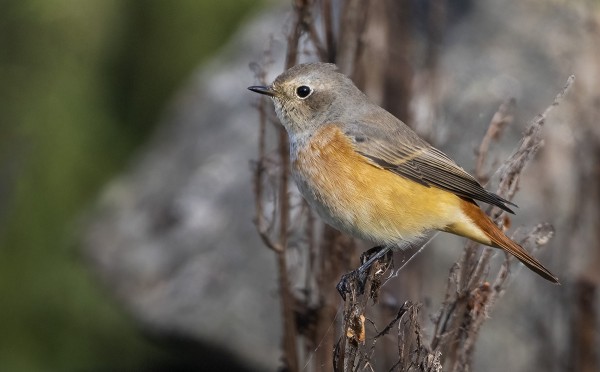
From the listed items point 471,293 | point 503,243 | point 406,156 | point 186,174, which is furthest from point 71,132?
point 471,293

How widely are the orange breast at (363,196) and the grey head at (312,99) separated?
0.41ft

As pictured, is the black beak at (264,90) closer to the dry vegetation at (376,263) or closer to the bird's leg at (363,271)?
the dry vegetation at (376,263)

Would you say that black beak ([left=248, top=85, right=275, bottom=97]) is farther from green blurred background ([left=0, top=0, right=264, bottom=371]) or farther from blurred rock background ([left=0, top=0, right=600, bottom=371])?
green blurred background ([left=0, top=0, right=264, bottom=371])

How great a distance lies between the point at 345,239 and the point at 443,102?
271 centimetres

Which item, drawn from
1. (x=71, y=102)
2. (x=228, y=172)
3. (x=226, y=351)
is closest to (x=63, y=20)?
(x=71, y=102)

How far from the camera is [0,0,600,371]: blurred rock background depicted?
6.23m

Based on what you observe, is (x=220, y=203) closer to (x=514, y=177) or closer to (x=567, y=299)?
(x=567, y=299)

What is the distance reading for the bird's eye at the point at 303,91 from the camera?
4180 millimetres

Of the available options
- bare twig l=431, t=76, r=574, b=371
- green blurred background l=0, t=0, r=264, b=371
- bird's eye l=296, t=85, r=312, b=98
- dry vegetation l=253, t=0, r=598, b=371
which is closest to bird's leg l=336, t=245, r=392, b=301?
dry vegetation l=253, t=0, r=598, b=371

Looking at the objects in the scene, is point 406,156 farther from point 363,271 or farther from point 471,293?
point 471,293

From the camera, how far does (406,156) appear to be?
412 cm

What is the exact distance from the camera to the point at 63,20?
9.02 meters

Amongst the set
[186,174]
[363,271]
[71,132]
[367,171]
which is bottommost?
[363,271]

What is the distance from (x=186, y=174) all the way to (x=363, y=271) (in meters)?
4.15
